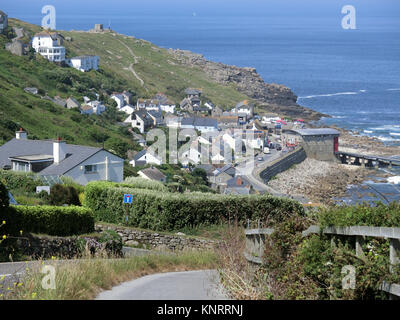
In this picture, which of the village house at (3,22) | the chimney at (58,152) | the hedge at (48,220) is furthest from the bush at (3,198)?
the village house at (3,22)

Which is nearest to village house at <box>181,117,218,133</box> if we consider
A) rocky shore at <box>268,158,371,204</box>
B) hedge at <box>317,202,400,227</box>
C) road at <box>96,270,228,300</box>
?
rocky shore at <box>268,158,371,204</box>

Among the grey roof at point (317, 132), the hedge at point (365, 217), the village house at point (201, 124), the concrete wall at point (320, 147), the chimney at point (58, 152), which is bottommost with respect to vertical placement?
Answer: the hedge at point (365, 217)

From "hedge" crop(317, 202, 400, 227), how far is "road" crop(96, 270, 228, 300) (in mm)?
1573

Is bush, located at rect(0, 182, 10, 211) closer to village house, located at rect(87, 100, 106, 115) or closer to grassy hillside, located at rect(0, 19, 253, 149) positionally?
grassy hillside, located at rect(0, 19, 253, 149)


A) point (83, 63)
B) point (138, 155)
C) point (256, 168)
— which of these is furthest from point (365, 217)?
point (83, 63)

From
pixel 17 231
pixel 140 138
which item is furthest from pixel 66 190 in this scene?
pixel 140 138

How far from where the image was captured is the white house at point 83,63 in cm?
11456

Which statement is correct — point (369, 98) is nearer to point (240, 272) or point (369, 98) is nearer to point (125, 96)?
point (125, 96)

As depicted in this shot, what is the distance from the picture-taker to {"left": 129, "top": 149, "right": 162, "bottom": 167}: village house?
61219mm

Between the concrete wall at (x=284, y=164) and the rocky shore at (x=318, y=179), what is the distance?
644 millimetres

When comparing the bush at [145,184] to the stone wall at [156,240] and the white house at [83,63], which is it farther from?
the white house at [83,63]

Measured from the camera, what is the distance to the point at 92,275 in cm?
794

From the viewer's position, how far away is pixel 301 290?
6777 mm

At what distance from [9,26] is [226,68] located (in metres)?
65.5
